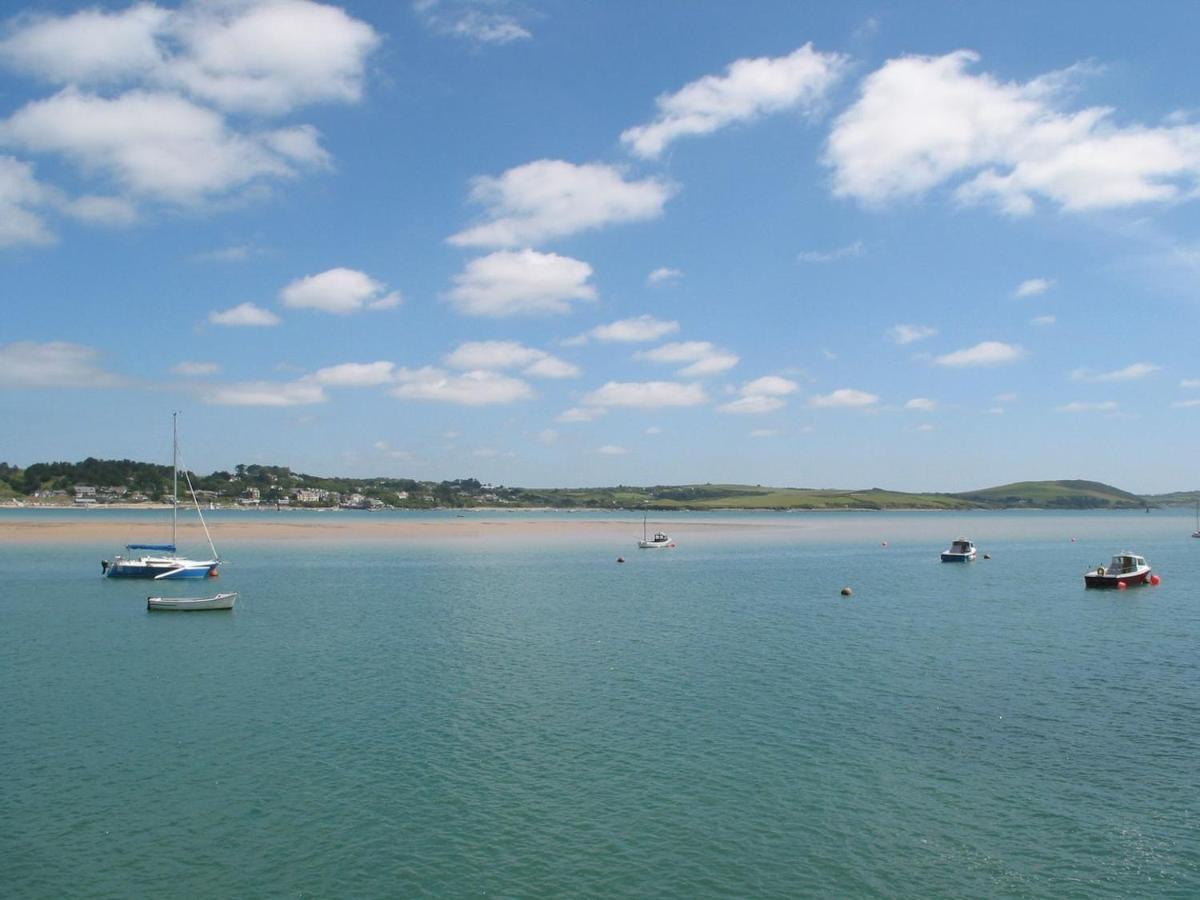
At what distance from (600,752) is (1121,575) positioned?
60430 millimetres

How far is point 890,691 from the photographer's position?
34469mm

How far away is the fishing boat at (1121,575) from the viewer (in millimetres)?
70250

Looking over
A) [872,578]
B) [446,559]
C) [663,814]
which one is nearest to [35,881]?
[663,814]

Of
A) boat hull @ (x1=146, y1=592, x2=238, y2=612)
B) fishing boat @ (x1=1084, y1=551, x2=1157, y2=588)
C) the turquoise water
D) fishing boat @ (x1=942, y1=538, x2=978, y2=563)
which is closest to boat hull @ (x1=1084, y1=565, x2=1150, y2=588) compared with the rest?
fishing boat @ (x1=1084, y1=551, x2=1157, y2=588)

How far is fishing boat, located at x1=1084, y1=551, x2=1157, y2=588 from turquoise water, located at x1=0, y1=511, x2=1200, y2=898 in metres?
13.6

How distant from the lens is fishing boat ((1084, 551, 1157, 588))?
70.2 m

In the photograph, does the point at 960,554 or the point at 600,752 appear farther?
the point at 960,554

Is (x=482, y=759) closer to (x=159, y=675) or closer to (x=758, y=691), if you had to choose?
(x=758, y=691)

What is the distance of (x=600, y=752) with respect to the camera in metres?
26.8

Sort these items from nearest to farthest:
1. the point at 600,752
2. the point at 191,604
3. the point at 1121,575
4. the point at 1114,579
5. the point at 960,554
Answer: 1. the point at 600,752
2. the point at 191,604
3. the point at 1114,579
4. the point at 1121,575
5. the point at 960,554

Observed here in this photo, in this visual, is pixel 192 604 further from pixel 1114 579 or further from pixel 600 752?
pixel 1114 579

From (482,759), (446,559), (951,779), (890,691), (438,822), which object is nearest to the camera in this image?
(438,822)

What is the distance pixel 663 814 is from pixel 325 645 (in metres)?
27.8

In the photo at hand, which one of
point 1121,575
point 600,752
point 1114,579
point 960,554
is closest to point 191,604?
point 600,752
